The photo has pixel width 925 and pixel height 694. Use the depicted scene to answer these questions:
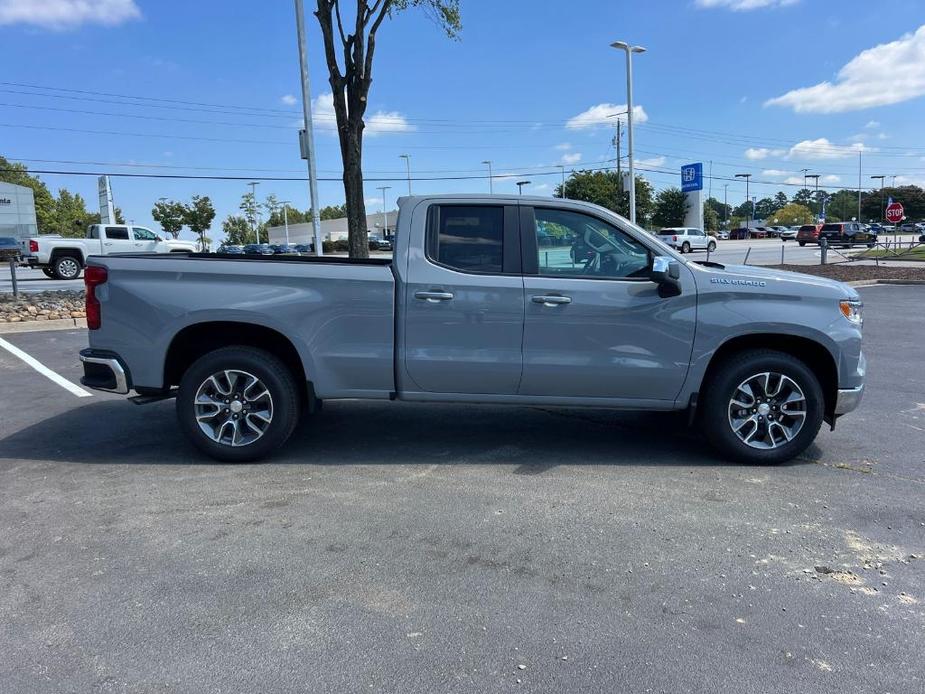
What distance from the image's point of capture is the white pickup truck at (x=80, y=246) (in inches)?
875

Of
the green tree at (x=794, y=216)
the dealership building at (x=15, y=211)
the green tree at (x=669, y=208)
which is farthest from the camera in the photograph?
the green tree at (x=794, y=216)

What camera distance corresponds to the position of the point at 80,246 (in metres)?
23.3

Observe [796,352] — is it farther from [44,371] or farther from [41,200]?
[41,200]

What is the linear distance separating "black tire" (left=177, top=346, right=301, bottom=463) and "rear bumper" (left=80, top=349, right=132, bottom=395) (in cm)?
40

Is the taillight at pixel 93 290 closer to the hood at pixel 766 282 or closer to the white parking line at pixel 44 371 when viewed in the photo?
the white parking line at pixel 44 371

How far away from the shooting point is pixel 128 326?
4934mm

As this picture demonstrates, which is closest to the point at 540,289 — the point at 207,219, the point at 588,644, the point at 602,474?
the point at 602,474

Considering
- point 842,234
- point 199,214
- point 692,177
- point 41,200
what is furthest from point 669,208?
point 41,200

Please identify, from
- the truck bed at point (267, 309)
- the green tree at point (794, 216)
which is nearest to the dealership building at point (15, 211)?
the truck bed at point (267, 309)

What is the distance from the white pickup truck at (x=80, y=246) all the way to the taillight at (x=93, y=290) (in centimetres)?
1730

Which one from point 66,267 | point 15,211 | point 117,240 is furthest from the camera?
point 15,211

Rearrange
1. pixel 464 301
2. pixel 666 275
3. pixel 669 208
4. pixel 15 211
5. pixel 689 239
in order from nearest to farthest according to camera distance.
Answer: pixel 666 275, pixel 464 301, pixel 689 239, pixel 15 211, pixel 669 208

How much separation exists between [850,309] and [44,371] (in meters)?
8.55

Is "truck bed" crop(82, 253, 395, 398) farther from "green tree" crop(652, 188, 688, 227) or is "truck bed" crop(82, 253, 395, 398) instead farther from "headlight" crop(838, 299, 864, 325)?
"green tree" crop(652, 188, 688, 227)
